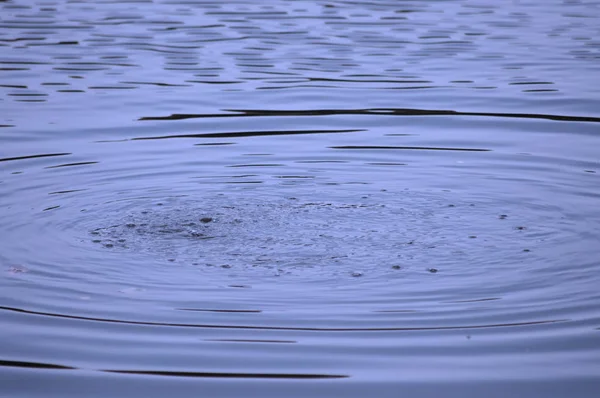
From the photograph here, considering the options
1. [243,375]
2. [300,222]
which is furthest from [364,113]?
[243,375]

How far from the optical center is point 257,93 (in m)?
10.7

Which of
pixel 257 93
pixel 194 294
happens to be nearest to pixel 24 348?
pixel 194 294

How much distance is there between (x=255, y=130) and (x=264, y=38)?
478 cm

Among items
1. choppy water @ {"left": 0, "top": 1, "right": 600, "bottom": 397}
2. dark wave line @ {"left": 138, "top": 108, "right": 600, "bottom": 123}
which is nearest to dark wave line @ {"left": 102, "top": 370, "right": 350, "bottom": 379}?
choppy water @ {"left": 0, "top": 1, "right": 600, "bottom": 397}

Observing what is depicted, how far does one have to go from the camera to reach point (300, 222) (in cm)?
623

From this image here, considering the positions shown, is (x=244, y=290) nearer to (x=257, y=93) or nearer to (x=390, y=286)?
(x=390, y=286)

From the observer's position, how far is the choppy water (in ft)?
14.9

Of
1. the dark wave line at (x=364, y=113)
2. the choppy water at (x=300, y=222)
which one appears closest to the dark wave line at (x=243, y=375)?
Result: the choppy water at (x=300, y=222)

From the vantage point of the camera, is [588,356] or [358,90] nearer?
[588,356]

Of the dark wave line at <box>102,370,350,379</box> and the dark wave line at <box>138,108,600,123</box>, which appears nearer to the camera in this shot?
the dark wave line at <box>102,370,350,379</box>

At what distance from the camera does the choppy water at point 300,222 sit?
14.9 feet

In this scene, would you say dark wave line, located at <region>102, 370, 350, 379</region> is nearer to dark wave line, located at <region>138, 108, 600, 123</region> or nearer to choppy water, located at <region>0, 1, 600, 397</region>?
choppy water, located at <region>0, 1, 600, 397</region>

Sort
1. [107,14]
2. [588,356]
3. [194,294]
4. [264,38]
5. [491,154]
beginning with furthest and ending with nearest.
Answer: [107,14], [264,38], [491,154], [194,294], [588,356]

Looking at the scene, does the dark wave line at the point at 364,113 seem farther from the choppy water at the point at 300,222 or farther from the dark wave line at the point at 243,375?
the dark wave line at the point at 243,375
